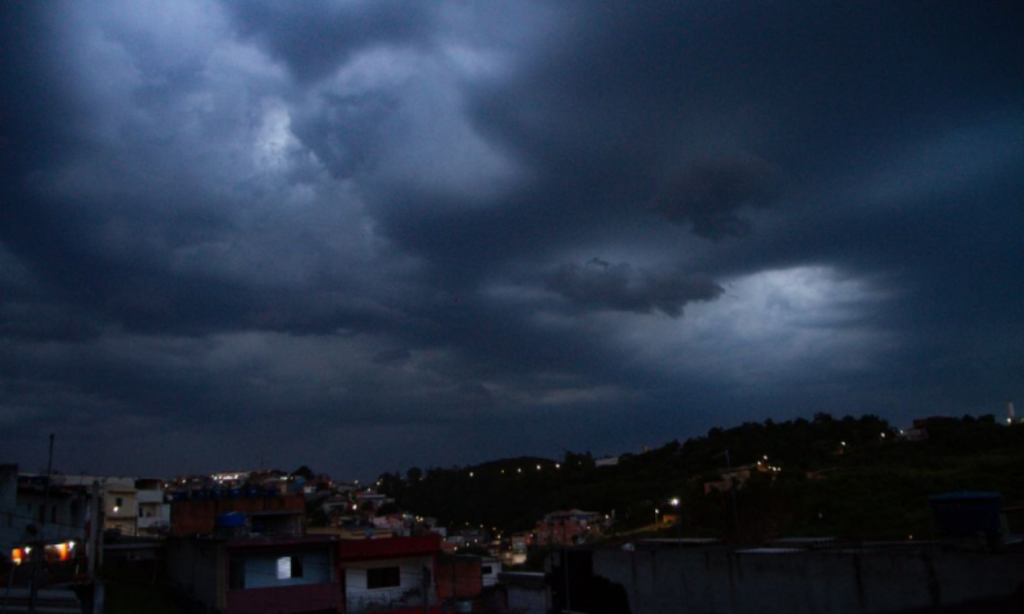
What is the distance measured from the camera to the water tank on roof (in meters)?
15.9

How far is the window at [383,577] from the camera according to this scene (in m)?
34.0

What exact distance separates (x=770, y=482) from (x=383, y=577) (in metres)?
27.6

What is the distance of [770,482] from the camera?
4878 centimetres

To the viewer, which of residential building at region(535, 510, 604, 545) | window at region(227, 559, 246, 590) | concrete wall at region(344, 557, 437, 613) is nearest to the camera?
window at region(227, 559, 246, 590)

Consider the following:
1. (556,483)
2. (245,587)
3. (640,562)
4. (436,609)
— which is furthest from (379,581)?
(556,483)

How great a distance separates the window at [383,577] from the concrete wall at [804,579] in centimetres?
1556

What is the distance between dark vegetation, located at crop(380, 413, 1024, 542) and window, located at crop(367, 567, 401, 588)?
16.7 metres

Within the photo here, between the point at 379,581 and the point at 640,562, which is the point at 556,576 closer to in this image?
the point at 640,562

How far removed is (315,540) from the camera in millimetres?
33000

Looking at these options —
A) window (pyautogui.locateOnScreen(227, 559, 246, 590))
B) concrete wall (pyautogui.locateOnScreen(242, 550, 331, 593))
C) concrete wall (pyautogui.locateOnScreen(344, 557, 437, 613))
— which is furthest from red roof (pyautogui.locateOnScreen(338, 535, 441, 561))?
window (pyautogui.locateOnScreen(227, 559, 246, 590))

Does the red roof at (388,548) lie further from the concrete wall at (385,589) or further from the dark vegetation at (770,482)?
the dark vegetation at (770,482)

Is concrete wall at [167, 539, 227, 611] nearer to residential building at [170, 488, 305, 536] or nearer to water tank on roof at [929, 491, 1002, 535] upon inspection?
residential building at [170, 488, 305, 536]

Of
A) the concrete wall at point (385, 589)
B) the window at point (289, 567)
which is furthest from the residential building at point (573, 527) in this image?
the window at point (289, 567)

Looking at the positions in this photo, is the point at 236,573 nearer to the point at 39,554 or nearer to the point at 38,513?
the point at 39,554
